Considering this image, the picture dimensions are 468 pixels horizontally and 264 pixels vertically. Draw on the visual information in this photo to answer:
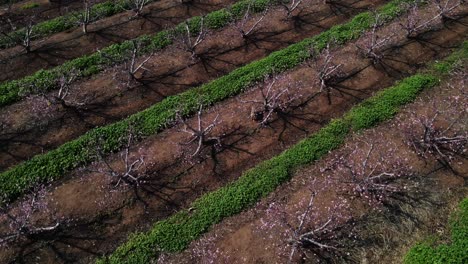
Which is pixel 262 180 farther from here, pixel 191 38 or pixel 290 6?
pixel 290 6

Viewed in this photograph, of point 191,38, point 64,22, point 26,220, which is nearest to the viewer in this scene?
point 26,220

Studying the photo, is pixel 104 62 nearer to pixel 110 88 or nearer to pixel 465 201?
pixel 110 88

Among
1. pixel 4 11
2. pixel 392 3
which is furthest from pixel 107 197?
pixel 392 3

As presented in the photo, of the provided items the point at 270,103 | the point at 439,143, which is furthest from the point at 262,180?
the point at 439,143

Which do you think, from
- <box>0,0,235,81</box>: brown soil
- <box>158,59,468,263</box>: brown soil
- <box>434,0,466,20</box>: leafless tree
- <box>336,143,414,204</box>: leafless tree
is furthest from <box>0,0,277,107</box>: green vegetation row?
<box>336,143,414,204</box>: leafless tree

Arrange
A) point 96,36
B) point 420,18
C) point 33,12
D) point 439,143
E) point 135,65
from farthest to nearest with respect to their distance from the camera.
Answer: point 33,12 → point 420,18 → point 96,36 → point 135,65 → point 439,143

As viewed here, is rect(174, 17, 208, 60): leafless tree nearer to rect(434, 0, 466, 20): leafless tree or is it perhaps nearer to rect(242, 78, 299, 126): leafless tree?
rect(242, 78, 299, 126): leafless tree

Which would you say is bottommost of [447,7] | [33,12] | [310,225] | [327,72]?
[310,225]

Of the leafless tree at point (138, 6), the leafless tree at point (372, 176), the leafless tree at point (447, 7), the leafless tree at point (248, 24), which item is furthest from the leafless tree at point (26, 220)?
the leafless tree at point (447, 7)
